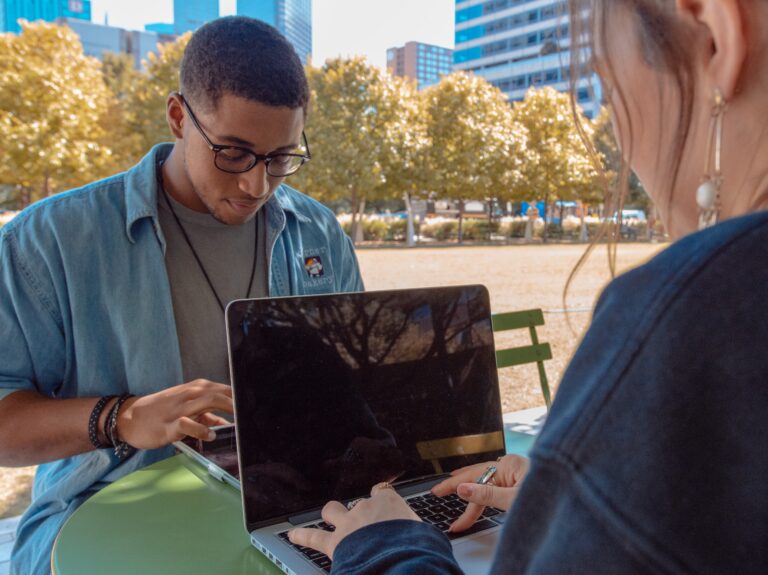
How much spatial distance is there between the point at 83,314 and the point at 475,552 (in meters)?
1.11

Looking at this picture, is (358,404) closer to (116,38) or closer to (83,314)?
(83,314)

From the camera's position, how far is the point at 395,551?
699mm

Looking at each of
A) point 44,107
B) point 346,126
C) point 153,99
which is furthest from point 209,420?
point 346,126

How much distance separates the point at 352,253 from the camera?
2275 mm

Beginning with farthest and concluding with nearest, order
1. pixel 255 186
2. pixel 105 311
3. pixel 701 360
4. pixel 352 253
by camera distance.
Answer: pixel 352 253 → pixel 255 186 → pixel 105 311 → pixel 701 360

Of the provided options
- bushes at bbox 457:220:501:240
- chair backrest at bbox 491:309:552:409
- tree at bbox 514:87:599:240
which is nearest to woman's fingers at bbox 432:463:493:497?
chair backrest at bbox 491:309:552:409

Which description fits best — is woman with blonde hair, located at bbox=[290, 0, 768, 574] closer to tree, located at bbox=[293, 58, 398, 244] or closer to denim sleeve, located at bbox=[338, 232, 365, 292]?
denim sleeve, located at bbox=[338, 232, 365, 292]

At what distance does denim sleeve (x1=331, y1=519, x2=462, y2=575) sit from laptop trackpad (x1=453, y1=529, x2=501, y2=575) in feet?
0.88

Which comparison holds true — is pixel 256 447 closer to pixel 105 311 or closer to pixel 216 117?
pixel 105 311

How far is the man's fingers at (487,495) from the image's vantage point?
1.05 metres

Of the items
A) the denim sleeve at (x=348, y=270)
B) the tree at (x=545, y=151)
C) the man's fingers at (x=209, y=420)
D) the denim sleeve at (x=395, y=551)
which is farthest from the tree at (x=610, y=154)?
the tree at (x=545, y=151)

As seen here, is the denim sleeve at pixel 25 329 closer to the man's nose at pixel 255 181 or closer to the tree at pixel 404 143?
the man's nose at pixel 255 181

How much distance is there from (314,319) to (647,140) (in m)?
0.70

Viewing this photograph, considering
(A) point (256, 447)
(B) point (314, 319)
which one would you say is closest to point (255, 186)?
(B) point (314, 319)
